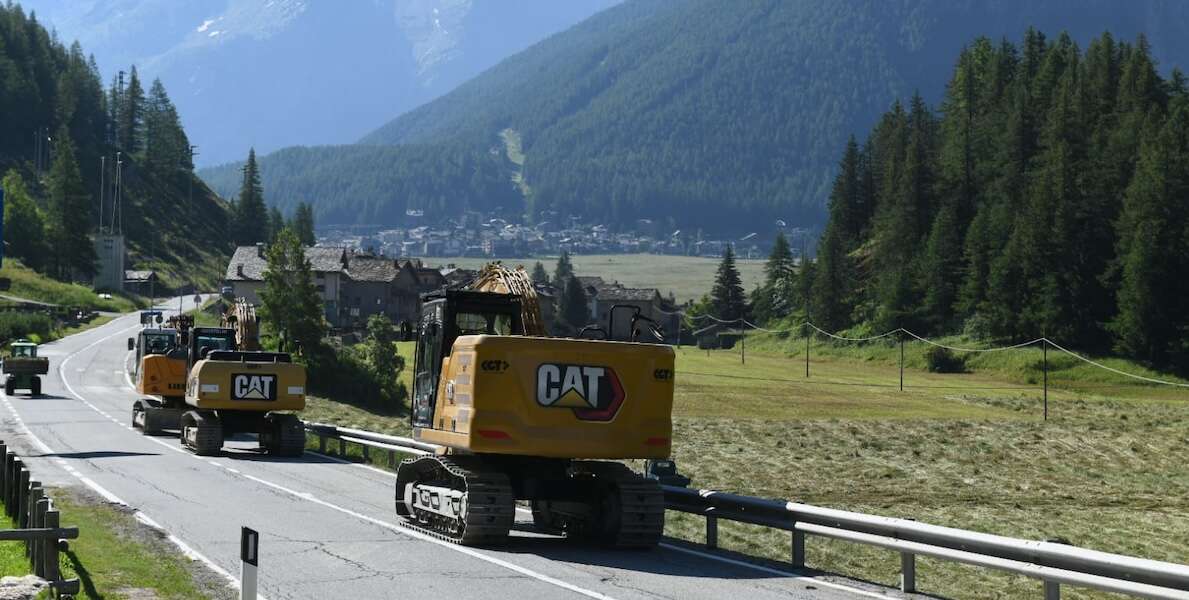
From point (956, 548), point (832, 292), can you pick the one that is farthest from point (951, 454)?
point (832, 292)

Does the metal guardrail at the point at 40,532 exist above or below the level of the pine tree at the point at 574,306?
below

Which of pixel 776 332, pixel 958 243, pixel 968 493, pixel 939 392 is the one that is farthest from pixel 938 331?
pixel 968 493

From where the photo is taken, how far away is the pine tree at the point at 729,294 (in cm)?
16262

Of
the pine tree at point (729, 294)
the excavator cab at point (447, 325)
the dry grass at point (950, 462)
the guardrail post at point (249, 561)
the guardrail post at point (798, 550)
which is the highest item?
the pine tree at point (729, 294)

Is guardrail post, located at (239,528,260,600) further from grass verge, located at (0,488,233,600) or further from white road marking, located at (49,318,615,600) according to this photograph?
white road marking, located at (49,318,615,600)

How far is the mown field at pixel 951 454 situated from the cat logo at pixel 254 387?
37.4 feet

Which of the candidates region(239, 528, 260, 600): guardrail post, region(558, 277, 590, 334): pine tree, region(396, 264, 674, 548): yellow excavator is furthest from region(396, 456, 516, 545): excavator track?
region(558, 277, 590, 334): pine tree

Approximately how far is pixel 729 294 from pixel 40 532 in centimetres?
15104

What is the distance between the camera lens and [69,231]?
499 ft

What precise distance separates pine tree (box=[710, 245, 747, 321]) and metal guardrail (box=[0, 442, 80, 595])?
145m

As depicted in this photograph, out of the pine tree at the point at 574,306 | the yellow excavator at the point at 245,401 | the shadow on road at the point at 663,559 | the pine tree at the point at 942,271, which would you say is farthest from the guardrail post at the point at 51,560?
the pine tree at the point at 574,306

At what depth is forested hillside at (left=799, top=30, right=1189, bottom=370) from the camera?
10012 cm

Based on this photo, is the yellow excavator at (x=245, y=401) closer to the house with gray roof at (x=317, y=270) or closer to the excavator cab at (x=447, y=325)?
the excavator cab at (x=447, y=325)

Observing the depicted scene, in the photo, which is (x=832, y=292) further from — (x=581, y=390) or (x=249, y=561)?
(x=249, y=561)
